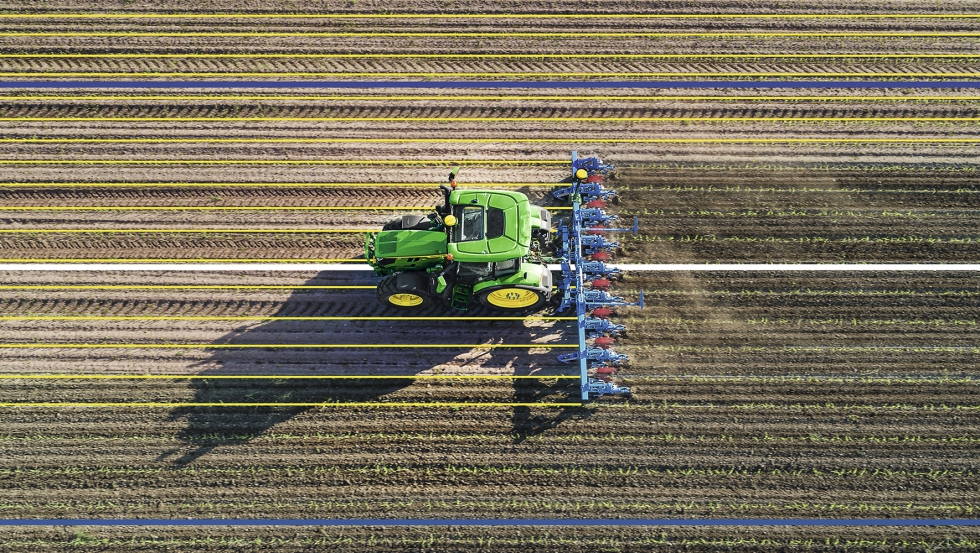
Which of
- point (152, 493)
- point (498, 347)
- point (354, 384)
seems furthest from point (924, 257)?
point (152, 493)

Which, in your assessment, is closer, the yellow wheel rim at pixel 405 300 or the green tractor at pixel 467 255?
the green tractor at pixel 467 255

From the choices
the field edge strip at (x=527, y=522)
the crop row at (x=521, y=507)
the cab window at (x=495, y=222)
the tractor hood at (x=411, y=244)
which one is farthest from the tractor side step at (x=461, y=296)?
the field edge strip at (x=527, y=522)

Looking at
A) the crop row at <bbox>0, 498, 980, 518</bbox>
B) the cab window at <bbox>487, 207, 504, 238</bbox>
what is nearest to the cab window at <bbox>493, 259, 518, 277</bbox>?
the cab window at <bbox>487, 207, 504, 238</bbox>

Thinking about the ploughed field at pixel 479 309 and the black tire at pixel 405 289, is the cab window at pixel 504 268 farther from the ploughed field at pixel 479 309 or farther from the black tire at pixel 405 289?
the ploughed field at pixel 479 309

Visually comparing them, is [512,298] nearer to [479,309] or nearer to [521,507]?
[479,309]

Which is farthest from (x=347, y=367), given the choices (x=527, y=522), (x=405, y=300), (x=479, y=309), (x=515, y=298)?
(x=527, y=522)

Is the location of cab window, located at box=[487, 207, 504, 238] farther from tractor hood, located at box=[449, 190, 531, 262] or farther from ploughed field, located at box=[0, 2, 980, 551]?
ploughed field, located at box=[0, 2, 980, 551]

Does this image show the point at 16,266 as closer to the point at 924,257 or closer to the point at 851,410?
the point at 851,410
